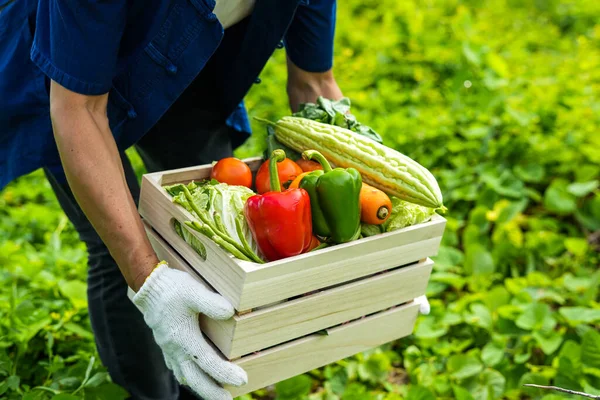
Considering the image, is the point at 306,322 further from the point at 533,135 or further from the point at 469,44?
the point at 469,44

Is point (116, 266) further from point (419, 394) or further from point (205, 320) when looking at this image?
point (419, 394)

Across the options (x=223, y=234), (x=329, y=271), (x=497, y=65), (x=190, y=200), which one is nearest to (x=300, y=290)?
(x=329, y=271)

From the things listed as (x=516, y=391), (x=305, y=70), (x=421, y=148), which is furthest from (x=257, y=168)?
(x=421, y=148)

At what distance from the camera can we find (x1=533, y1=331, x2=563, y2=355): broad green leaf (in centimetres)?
230

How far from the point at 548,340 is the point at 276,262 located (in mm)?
1375

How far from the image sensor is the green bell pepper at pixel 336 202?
4.92 ft

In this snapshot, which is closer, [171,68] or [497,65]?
[171,68]

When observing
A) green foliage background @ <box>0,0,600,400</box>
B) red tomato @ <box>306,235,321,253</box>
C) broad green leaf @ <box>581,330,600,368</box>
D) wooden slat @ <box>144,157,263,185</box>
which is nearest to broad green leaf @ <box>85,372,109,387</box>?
green foliage background @ <box>0,0,600,400</box>

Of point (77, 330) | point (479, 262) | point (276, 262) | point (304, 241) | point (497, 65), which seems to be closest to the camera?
point (276, 262)

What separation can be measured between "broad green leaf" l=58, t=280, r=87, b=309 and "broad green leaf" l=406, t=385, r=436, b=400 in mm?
1191

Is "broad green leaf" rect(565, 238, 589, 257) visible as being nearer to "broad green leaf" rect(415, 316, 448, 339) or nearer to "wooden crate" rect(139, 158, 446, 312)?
"broad green leaf" rect(415, 316, 448, 339)

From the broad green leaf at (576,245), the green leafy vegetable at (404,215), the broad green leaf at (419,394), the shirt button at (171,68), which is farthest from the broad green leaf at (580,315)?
the shirt button at (171,68)

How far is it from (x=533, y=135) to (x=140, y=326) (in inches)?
93.9

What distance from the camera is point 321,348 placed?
1.67 metres
